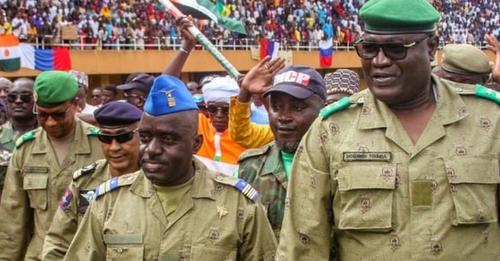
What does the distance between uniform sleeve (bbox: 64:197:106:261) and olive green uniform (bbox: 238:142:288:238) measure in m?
0.87

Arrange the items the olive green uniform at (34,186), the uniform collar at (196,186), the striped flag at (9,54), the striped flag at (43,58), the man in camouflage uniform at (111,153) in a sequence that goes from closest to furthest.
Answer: the uniform collar at (196,186) < the man in camouflage uniform at (111,153) < the olive green uniform at (34,186) < the striped flag at (9,54) < the striped flag at (43,58)

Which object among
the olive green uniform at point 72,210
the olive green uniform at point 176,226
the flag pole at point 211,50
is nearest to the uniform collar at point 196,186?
the olive green uniform at point 176,226

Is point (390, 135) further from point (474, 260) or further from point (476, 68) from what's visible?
point (476, 68)

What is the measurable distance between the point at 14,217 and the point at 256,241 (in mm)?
2014

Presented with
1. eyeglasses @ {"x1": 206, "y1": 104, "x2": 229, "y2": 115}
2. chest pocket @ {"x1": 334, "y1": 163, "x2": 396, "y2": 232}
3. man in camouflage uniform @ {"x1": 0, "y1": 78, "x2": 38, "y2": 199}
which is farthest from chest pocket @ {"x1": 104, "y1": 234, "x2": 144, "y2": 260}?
man in camouflage uniform @ {"x1": 0, "y1": 78, "x2": 38, "y2": 199}

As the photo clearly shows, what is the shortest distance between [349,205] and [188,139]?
880 mm

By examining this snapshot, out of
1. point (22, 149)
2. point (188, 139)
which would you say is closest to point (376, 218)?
point (188, 139)

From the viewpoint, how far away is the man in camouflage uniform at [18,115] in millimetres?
5816

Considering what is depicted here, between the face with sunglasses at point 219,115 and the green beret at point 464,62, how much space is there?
157 cm

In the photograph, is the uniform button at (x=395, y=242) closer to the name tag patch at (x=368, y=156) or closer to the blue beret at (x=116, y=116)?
the name tag patch at (x=368, y=156)

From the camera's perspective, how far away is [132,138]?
4379 millimetres

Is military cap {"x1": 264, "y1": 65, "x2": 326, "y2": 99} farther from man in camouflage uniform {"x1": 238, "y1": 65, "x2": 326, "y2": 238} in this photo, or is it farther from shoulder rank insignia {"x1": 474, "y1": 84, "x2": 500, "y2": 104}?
shoulder rank insignia {"x1": 474, "y1": 84, "x2": 500, "y2": 104}

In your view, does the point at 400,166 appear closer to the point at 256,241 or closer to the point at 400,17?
the point at 400,17

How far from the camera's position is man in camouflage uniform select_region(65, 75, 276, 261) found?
3.29 metres
